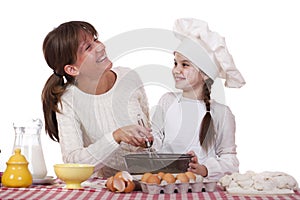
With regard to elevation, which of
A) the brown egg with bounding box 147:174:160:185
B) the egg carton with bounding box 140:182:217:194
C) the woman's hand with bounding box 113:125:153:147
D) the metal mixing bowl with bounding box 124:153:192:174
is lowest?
the egg carton with bounding box 140:182:217:194

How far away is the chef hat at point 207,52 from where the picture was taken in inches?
78.9

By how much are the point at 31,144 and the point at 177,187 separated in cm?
49

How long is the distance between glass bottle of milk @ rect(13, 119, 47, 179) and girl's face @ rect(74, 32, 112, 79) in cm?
36

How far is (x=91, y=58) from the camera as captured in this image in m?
2.08

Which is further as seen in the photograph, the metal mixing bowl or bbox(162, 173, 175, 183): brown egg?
the metal mixing bowl

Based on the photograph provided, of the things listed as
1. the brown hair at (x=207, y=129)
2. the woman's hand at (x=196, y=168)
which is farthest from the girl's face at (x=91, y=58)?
the woman's hand at (x=196, y=168)

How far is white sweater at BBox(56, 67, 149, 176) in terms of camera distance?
2041mm

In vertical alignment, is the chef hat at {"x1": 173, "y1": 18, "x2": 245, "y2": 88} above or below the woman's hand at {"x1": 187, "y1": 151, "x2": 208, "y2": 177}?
above

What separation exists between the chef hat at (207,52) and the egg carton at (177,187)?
524 mm

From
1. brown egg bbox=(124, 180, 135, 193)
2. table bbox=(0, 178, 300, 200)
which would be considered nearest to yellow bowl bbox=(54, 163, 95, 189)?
table bbox=(0, 178, 300, 200)

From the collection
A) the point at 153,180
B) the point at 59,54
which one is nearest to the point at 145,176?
the point at 153,180

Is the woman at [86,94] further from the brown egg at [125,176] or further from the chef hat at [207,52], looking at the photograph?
the brown egg at [125,176]

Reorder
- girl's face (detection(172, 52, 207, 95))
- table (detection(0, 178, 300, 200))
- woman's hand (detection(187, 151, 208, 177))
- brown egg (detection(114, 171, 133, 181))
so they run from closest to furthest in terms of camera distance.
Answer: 1. table (detection(0, 178, 300, 200))
2. brown egg (detection(114, 171, 133, 181))
3. woman's hand (detection(187, 151, 208, 177))
4. girl's face (detection(172, 52, 207, 95))

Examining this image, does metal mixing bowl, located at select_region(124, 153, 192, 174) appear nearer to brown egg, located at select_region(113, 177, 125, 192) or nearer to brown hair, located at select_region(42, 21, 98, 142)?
brown egg, located at select_region(113, 177, 125, 192)
